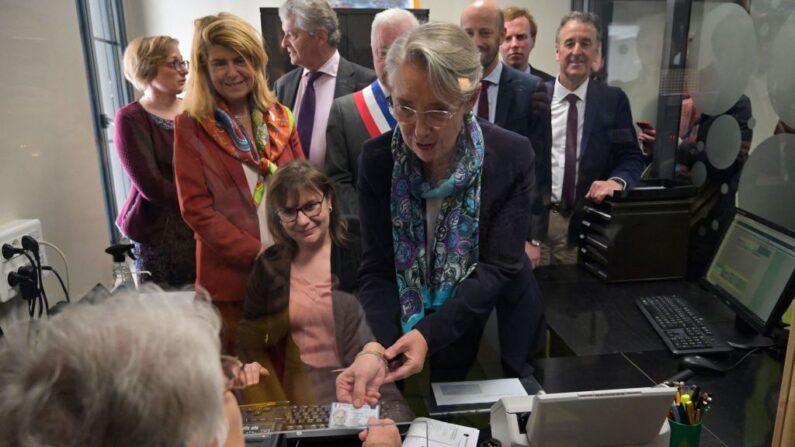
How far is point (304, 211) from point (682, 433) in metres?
1.06

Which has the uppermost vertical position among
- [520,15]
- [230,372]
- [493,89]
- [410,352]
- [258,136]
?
[520,15]

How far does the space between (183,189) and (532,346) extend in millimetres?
1120

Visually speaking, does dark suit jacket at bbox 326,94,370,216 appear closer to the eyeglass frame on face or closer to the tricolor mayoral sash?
the tricolor mayoral sash

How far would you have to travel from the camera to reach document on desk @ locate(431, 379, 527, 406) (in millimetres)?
1450

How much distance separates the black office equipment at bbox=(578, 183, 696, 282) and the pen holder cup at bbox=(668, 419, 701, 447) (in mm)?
716

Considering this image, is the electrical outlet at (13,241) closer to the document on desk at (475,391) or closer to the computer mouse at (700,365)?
the document on desk at (475,391)

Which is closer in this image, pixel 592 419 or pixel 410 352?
pixel 592 419

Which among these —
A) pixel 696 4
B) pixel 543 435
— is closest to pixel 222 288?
pixel 543 435

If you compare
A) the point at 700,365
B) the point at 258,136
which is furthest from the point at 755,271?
the point at 258,136

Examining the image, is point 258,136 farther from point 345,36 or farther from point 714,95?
point 714,95

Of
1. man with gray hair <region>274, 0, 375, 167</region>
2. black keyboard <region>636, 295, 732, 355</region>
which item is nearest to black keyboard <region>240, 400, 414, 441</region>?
man with gray hair <region>274, 0, 375, 167</region>

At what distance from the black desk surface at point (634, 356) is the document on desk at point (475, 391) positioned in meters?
0.09

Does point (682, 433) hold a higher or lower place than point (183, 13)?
lower

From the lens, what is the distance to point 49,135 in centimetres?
130
